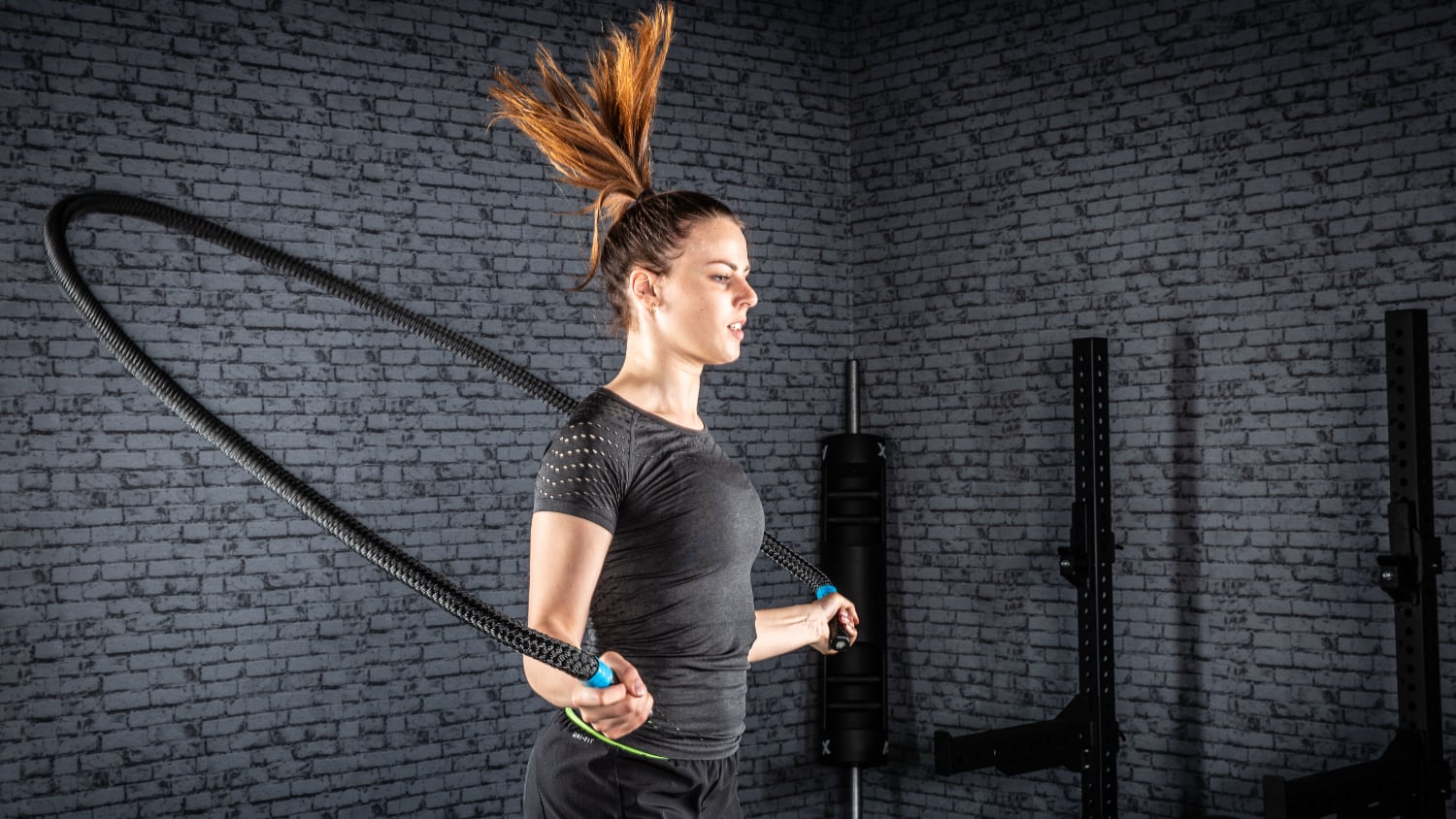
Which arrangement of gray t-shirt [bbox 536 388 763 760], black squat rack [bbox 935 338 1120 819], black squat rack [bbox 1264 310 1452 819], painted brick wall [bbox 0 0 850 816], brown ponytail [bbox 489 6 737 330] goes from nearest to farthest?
gray t-shirt [bbox 536 388 763 760]
brown ponytail [bbox 489 6 737 330]
black squat rack [bbox 1264 310 1452 819]
painted brick wall [bbox 0 0 850 816]
black squat rack [bbox 935 338 1120 819]

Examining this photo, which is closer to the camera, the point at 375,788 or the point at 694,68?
the point at 375,788

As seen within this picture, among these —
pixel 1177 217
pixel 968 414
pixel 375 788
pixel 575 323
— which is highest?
pixel 1177 217

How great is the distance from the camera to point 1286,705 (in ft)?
14.4

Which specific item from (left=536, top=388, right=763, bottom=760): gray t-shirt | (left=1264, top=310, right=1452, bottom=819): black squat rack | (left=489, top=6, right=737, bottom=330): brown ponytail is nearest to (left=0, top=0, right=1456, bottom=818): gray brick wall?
(left=1264, top=310, right=1452, bottom=819): black squat rack

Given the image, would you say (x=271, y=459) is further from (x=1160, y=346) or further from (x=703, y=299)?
(x=1160, y=346)

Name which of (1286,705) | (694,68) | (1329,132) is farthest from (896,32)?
(1286,705)

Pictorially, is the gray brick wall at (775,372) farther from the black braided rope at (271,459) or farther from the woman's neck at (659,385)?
the woman's neck at (659,385)

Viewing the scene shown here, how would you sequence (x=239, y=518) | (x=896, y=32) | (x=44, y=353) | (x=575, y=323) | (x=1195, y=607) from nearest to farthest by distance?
(x=44, y=353), (x=239, y=518), (x=1195, y=607), (x=575, y=323), (x=896, y=32)

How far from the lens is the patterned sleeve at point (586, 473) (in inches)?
64.4

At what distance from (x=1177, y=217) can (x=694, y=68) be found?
82.9 inches

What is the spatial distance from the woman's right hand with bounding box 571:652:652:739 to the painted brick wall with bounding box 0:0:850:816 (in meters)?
3.19

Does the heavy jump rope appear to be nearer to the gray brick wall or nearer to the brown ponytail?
the brown ponytail

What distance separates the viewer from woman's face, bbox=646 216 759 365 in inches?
74.2

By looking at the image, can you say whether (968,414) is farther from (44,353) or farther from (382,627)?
(44,353)
